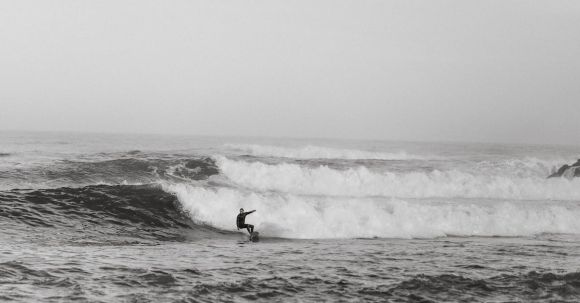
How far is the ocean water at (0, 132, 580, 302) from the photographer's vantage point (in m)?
→ 9.59

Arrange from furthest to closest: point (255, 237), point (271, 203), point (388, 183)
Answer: point (388, 183)
point (271, 203)
point (255, 237)

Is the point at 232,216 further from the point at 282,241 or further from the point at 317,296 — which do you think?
the point at 317,296

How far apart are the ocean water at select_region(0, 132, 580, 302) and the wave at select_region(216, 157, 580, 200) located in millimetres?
→ 94

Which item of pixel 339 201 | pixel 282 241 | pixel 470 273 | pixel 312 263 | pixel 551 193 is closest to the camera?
pixel 470 273

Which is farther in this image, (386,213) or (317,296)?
(386,213)

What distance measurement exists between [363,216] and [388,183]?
10.7 metres

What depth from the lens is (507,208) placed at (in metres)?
21.1

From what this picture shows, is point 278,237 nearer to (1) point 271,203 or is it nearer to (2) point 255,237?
(2) point 255,237

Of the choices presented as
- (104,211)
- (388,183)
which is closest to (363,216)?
(104,211)

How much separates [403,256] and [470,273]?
86.9 inches

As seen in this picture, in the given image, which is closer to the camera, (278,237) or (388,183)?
(278,237)

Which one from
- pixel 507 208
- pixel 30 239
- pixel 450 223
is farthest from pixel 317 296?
pixel 507 208

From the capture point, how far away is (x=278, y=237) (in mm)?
16969

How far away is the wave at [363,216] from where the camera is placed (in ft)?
59.6
